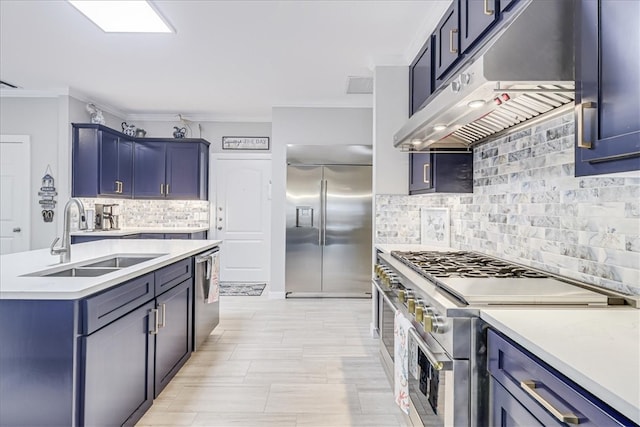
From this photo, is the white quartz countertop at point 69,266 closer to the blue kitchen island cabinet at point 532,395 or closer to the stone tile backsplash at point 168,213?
the blue kitchen island cabinet at point 532,395

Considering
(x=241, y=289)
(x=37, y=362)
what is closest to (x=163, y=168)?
(x=241, y=289)

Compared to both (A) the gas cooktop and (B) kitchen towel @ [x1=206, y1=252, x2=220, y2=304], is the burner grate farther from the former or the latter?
(B) kitchen towel @ [x1=206, y1=252, x2=220, y2=304]

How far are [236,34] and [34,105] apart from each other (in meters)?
3.28

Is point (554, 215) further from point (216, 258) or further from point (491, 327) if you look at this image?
point (216, 258)

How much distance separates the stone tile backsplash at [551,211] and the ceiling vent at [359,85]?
Result: 71.0 inches

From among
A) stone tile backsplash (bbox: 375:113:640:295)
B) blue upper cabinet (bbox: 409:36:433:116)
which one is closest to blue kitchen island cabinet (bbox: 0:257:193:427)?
stone tile backsplash (bbox: 375:113:640:295)

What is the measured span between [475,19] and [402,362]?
1.83m

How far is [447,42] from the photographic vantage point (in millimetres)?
2445

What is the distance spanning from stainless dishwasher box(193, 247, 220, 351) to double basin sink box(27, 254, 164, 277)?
476 millimetres

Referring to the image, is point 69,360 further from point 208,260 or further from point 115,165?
point 115,165

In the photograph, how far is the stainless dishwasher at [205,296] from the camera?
3002mm

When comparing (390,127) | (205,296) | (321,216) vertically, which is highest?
(390,127)

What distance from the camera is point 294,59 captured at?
3.60 metres

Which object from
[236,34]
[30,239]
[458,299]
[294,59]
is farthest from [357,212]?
[30,239]
